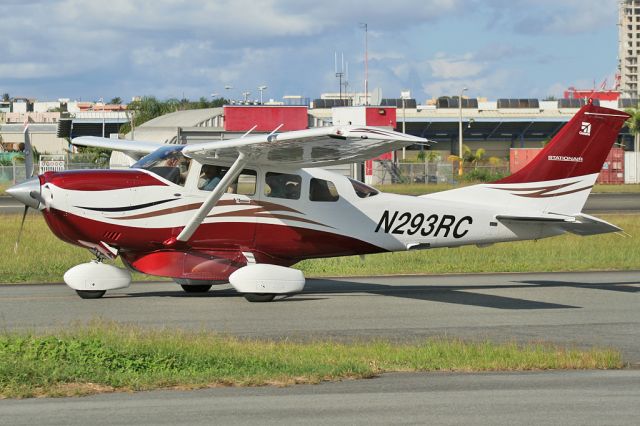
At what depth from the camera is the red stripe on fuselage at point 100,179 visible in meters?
15.6

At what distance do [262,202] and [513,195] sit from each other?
15.1 feet

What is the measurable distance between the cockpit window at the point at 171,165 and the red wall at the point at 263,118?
125ft

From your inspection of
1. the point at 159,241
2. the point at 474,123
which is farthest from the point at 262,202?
the point at 474,123

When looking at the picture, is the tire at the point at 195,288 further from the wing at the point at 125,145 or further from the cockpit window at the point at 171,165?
the wing at the point at 125,145

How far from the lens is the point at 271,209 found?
16734 millimetres

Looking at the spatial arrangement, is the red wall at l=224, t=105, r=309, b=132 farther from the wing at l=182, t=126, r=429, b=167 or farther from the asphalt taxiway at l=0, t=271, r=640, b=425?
the wing at l=182, t=126, r=429, b=167

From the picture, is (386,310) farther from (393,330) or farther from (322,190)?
(322,190)

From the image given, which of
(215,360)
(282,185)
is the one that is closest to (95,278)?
(282,185)

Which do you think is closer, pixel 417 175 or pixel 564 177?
pixel 564 177

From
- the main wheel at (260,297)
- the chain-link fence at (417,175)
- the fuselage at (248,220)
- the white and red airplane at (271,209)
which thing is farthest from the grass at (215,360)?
the chain-link fence at (417,175)

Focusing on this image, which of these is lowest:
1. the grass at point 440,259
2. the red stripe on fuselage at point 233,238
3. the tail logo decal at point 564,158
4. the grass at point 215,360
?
the grass at point 440,259

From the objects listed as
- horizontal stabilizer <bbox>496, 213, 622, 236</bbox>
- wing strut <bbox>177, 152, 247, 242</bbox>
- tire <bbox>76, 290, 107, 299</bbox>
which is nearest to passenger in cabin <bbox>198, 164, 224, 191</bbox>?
wing strut <bbox>177, 152, 247, 242</bbox>

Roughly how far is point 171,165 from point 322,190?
100 inches

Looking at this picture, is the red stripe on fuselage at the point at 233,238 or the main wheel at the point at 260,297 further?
the main wheel at the point at 260,297
